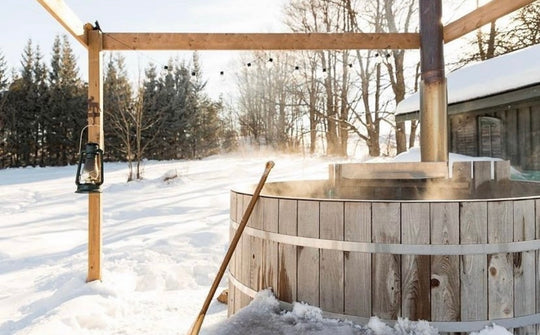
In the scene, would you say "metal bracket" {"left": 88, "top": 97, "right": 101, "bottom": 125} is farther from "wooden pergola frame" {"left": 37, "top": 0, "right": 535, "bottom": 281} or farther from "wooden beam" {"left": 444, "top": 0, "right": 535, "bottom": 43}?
"wooden beam" {"left": 444, "top": 0, "right": 535, "bottom": 43}

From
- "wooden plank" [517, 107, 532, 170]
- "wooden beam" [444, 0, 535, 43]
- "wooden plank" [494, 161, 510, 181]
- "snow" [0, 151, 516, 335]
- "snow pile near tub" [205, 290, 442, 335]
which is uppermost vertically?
"wooden beam" [444, 0, 535, 43]

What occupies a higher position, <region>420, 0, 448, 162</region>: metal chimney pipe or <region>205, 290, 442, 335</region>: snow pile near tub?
<region>420, 0, 448, 162</region>: metal chimney pipe

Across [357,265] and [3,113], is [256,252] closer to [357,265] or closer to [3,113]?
[357,265]

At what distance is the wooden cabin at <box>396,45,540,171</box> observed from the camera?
5227 millimetres

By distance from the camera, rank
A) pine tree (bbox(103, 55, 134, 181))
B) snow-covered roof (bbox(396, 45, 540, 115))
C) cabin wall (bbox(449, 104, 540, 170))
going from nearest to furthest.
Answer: snow-covered roof (bbox(396, 45, 540, 115)) < cabin wall (bbox(449, 104, 540, 170)) < pine tree (bbox(103, 55, 134, 181))

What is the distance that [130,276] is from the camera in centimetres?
414

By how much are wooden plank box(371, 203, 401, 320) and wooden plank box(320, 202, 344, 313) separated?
18cm

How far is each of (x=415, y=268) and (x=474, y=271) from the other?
0.99ft

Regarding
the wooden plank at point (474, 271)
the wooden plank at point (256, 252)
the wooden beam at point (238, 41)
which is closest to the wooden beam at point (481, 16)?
the wooden beam at point (238, 41)

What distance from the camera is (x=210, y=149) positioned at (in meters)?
26.0

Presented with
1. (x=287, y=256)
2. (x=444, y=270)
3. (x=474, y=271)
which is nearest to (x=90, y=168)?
(x=287, y=256)

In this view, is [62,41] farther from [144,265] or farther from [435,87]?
[435,87]

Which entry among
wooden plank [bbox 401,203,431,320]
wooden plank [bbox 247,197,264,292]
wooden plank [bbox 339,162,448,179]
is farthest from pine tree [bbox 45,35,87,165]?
wooden plank [bbox 401,203,431,320]

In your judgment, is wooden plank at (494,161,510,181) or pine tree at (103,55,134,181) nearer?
wooden plank at (494,161,510,181)
